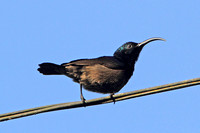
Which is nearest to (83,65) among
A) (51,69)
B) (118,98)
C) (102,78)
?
(102,78)

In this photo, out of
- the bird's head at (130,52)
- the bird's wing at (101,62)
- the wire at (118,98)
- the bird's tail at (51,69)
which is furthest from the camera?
the bird's head at (130,52)

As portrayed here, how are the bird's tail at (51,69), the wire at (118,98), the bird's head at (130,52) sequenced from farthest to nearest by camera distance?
the bird's head at (130,52), the bird's tail at (51,69), the wire at (118,98)

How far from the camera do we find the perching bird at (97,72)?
7434 millimetres

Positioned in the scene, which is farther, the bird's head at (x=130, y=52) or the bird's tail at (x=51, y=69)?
the bird's head at (x=130, y=52)

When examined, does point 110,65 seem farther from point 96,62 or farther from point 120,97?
point 120,97

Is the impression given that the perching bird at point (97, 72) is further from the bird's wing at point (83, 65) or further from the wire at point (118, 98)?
the wire at point (118, 98)

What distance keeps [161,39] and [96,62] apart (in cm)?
163

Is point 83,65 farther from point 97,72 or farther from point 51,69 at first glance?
point 51,69

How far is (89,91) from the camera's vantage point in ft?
25.6

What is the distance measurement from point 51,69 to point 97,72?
108cm

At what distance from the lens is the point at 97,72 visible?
7438 mm

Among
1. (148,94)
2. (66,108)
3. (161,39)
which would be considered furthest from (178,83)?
(161,39)

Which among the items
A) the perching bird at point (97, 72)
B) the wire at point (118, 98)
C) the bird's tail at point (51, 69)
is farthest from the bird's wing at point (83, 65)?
the wire at point (118, 98)

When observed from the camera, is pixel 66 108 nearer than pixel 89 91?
Yes
